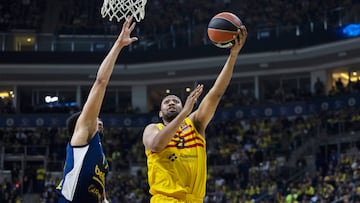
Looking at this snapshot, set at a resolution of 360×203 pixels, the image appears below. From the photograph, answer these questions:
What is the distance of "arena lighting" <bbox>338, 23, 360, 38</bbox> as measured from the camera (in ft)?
89.8

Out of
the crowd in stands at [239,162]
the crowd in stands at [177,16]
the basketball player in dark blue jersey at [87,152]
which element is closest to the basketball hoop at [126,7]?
the basketball player in dark blue jersey at [87,152]

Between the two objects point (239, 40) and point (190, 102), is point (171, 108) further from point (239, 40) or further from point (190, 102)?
point (239, 40)

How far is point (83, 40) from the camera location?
3120 cm

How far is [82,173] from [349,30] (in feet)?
77.9

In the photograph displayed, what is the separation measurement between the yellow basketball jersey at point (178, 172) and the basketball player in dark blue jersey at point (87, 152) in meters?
0.65

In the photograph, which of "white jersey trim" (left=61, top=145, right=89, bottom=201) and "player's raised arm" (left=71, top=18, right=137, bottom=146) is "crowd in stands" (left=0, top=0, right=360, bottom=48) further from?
"white jersey trim" (left=61, top=145, right=89, bottom=201)

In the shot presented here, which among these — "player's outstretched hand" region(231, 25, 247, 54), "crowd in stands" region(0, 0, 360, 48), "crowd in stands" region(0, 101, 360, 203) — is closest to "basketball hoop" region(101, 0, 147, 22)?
"player's outstretched hand" region(231, 25, 247, 54)

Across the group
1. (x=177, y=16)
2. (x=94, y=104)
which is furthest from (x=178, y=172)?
(x=177, y=16)

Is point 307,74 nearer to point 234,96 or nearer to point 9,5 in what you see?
point 234,96

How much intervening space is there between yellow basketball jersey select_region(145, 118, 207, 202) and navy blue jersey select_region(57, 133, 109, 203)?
70cm

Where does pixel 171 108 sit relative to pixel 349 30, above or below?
below

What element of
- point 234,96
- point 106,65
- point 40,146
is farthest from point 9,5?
point 106,65

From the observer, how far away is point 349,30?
27.7m

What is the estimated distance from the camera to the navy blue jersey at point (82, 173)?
554 cm
